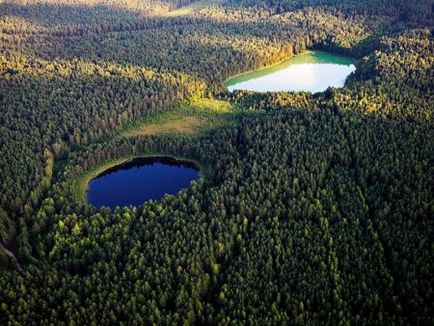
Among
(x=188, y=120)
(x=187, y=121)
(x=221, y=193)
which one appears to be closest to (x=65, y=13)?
(x=188, y=120)

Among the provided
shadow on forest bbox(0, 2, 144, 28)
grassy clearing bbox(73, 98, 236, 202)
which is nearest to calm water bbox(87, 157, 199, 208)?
grassy clearing bbox(73, 98, 236, 202)

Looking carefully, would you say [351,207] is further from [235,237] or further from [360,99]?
[360,99]

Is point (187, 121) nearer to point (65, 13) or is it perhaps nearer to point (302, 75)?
point (302, 75)

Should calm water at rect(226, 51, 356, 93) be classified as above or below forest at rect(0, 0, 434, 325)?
above

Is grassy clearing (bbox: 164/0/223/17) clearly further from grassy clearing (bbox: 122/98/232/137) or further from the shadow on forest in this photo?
grassy clearing (bbox: 122/98/232/137)

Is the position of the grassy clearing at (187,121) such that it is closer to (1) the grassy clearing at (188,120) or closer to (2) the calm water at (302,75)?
(1) the grassy clearing at (188,120)

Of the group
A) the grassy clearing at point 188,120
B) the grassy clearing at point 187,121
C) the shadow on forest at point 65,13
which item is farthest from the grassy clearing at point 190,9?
the grassy clearing at point 188,120
